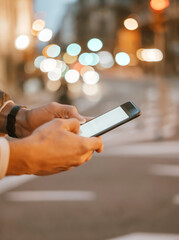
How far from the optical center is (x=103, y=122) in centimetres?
213

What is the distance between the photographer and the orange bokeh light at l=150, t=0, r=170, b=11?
863 centimetres

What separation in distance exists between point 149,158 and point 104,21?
105 m

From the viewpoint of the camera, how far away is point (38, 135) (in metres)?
1.83

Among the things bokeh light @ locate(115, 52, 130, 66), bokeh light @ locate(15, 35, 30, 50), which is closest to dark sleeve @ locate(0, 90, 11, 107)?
bokeh light @ locate(15, 35, 30, 50)

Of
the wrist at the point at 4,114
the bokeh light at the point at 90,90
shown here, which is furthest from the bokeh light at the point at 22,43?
the wrist at the point at 4,114

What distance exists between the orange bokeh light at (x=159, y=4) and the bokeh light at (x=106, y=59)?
74.9 m

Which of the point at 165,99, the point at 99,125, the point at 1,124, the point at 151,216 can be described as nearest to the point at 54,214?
the point at 151,216

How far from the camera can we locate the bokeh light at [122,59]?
7017 cm

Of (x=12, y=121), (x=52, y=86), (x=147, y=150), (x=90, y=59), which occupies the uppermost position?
(x=12, y=121)

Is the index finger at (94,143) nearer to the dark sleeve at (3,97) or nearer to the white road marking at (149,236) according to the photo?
the dark sleeve at (3,97)

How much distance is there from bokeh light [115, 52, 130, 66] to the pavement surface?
204 feet

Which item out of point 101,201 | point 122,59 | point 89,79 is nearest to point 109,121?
point 101,201

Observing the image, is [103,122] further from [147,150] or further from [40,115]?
[147,150]

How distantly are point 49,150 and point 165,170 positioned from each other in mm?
5274
